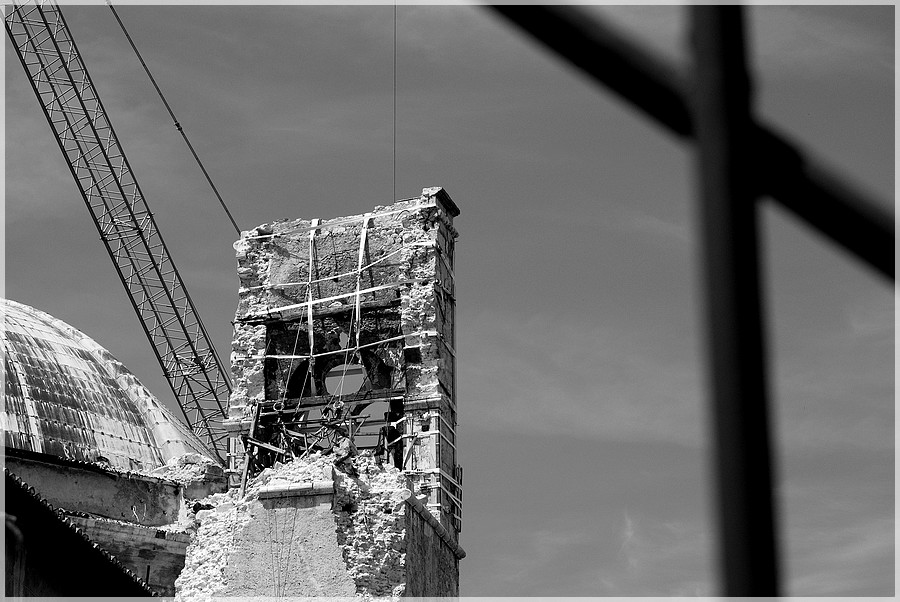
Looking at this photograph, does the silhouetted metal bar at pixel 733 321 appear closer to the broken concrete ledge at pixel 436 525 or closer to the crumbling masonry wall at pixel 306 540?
the crumbling masonry wall at pixel 306 540

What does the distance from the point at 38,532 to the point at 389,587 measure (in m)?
4.09

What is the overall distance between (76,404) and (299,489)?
13.6 meters

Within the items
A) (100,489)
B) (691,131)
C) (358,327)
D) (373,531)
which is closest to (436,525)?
(373,531)

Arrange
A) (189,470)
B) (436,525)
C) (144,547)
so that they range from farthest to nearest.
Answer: (189,470) < (144,547) < (436,525)

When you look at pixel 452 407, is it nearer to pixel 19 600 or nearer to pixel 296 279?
pixel 296 279

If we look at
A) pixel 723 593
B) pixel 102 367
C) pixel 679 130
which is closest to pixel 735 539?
pixel 723 593

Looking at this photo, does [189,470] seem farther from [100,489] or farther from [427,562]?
[427,562]

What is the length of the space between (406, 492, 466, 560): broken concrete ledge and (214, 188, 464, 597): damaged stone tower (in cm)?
9

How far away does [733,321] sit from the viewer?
1493 millimetres

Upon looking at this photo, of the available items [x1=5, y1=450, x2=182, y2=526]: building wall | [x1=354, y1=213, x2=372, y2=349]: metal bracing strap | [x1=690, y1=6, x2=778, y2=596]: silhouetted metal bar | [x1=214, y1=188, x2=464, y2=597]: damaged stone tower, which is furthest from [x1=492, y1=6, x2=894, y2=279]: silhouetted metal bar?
[x1=5, y1=450, x2=182, y2=526]: building wall

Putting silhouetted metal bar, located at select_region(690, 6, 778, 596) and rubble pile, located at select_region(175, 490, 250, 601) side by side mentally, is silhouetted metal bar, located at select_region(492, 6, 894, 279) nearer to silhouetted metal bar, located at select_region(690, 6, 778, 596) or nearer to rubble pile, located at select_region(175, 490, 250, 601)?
silhouetted metal bar, located at select_region(690, 6, 778, 596)

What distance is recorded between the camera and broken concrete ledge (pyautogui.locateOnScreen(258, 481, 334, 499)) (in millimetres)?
18062

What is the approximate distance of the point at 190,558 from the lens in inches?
728

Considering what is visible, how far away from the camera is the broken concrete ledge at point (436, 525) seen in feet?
62.8
